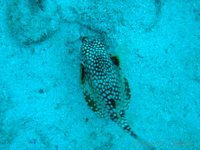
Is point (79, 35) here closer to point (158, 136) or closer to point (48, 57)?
point (48, 57)

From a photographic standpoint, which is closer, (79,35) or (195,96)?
(79,35)

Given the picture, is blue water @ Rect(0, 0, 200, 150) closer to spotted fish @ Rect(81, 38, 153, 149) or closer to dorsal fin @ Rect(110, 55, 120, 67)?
dorsal fin @ Rect(110, 55, 120, 67)

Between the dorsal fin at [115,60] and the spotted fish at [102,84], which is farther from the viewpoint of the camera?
the dorsal fin at [115,60]

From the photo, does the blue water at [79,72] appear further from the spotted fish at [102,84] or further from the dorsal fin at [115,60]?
the spotted fish at [102,84]

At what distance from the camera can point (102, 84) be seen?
344 cm

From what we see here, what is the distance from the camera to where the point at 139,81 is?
173 inches

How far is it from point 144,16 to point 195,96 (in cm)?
260

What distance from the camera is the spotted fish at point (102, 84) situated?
11.3 feet

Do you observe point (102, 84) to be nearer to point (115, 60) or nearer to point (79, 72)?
point (115, 60)

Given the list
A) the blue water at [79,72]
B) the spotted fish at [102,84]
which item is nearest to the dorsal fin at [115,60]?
the spotted fish at [102,84]

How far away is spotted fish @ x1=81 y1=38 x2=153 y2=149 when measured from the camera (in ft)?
11.3

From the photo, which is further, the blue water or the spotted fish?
the blue water

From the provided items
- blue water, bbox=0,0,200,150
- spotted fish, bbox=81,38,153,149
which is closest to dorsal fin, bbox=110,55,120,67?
spotted fish, bbox=81,38,153,149

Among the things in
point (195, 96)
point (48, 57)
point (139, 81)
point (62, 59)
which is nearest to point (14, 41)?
point (48, 57)
